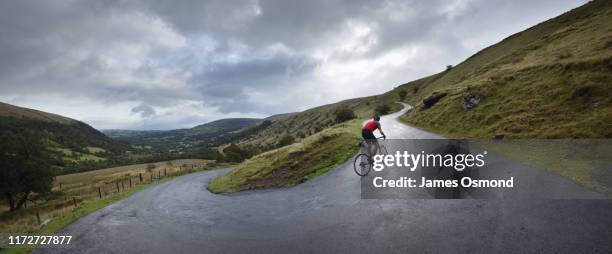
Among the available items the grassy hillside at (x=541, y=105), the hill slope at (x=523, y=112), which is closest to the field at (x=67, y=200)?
the hill slope at (x=523, y=112)

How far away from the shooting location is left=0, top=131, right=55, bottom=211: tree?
49.2m

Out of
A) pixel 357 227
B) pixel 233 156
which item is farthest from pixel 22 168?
pixel 357 227

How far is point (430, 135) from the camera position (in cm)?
3281

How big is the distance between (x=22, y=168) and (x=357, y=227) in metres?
66.7

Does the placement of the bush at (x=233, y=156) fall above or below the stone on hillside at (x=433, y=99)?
below

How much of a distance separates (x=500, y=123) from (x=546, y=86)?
9871 millimetres

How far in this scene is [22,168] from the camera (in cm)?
5119

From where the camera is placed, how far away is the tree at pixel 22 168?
49.2 meters

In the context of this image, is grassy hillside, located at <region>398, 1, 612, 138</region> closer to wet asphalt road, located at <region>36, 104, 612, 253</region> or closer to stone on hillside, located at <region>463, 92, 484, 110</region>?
stone on hillside, located at <region>463, 92, 484, 110</region>

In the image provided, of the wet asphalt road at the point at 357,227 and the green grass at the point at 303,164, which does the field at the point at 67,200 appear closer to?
the wet asphalt road at the point at 357,227

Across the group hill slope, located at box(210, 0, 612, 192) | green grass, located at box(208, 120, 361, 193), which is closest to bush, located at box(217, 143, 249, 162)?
hill slope, located at box(210, 0, 612, 192)

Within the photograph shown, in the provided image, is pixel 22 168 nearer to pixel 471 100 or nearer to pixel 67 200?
pixel 67 200

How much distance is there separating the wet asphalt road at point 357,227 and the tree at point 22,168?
44.9m

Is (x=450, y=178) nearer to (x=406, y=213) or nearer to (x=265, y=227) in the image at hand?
(x=406, y=213)
